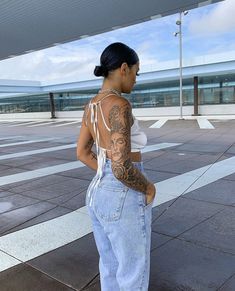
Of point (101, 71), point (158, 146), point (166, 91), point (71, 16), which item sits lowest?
point (158, 146)

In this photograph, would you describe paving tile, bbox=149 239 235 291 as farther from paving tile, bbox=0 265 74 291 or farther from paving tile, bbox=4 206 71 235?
paving tile, bbox=4 206 71 235

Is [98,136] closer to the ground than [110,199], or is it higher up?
higher up

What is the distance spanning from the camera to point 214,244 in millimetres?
3475

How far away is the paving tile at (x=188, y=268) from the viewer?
9.09 ft

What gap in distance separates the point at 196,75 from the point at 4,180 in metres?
20.6

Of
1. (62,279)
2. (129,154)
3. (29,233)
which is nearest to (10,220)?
(29,233)

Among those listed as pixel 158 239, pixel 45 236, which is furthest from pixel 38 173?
pixel 158 239

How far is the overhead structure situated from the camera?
28.4 feet

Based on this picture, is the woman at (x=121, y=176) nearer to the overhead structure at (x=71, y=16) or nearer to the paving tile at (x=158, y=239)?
the paving tile at (x=158, y=239)

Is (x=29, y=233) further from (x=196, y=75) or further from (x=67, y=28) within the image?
(x=196, y=75)

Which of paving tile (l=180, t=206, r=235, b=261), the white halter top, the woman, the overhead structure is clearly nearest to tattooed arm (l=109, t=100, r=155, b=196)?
the woman

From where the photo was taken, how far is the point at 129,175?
1.73 meters

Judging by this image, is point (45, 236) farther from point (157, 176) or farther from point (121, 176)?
point (157, 176)

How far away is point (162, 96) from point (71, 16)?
20.3 meters
